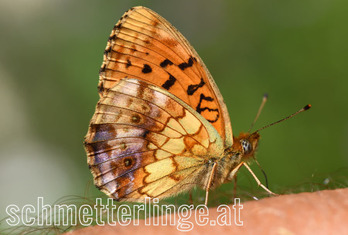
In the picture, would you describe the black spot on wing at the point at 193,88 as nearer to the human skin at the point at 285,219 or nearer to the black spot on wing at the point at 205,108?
the black spot on wing at the point at 205,108

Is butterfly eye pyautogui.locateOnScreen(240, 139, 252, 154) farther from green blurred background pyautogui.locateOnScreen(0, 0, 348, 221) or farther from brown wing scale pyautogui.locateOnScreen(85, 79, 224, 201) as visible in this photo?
green blurred background pyautogui.locateOnScreen(0, 0, 348, 221)

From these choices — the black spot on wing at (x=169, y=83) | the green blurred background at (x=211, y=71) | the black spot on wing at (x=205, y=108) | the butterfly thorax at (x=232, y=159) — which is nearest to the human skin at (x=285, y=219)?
the butterfly thorax at (x=232, y=159)

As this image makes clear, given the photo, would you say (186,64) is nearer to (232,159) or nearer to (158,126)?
(158,126)

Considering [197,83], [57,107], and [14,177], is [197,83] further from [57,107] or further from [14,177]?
[57,107]

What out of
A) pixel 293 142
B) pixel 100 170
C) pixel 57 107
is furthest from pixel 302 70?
pixel 100 170

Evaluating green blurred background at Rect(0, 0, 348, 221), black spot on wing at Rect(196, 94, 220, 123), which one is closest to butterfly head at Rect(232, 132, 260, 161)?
black spot on wing at Rect(196, 94, 220, 123)

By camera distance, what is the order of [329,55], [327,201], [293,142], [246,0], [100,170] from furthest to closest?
[246,0] < [329,55] < [293,142] < [100,170] < [327,201]

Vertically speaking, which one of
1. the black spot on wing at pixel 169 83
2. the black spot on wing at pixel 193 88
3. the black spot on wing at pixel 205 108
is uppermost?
the black spot on wing at pixel 169 83
